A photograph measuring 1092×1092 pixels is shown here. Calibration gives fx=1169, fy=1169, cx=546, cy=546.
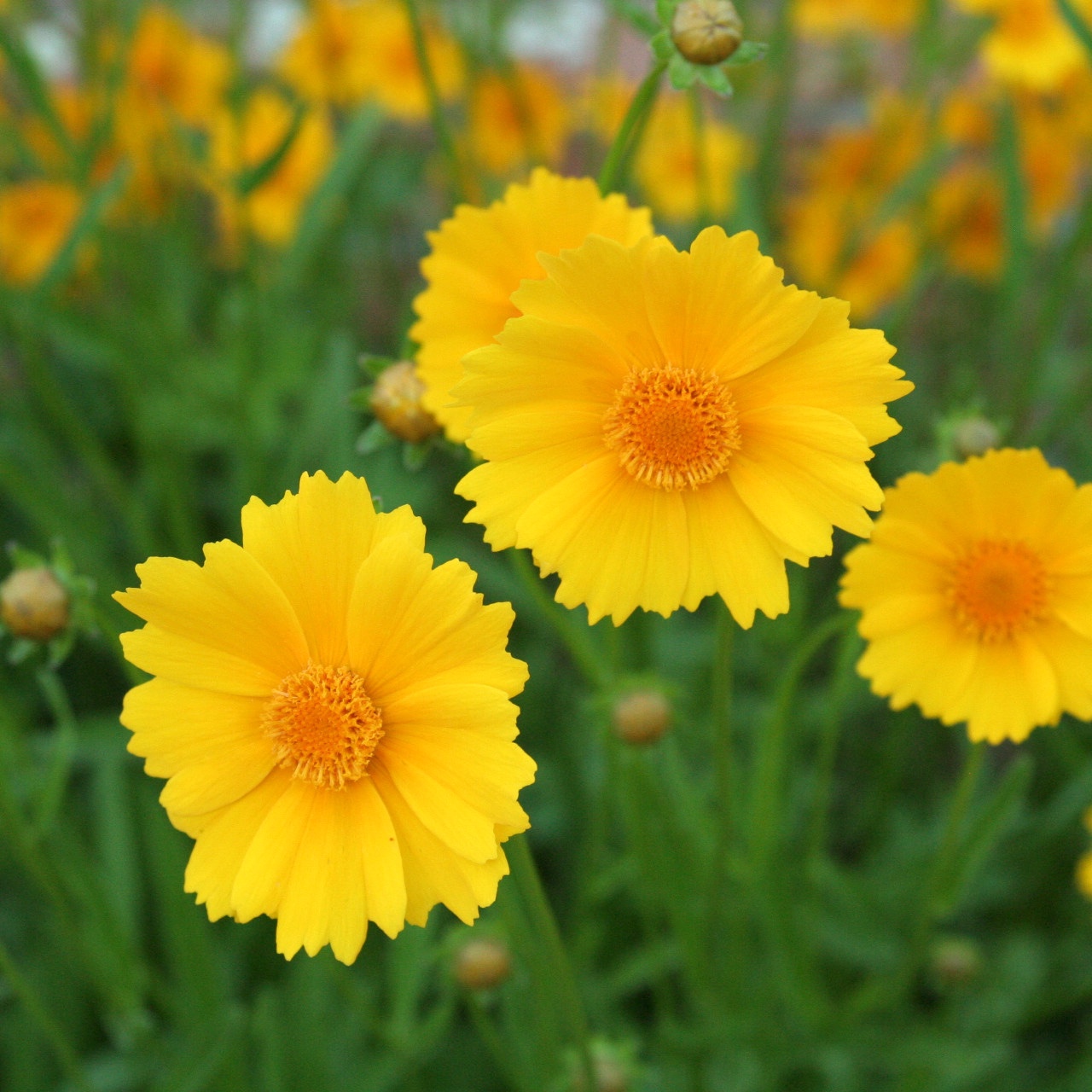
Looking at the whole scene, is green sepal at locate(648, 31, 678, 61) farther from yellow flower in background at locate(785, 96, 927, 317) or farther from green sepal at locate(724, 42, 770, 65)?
yellow flower in background at locate(785, 96, 927, 317)

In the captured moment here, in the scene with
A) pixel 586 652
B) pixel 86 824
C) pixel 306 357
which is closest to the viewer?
pixel 586 652

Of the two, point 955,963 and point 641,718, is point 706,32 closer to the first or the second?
point 641,718

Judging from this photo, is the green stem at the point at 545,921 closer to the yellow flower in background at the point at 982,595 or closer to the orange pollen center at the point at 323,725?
the orange pollen center at the point at 323,725

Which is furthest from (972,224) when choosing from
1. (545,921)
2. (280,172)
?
(545,921)

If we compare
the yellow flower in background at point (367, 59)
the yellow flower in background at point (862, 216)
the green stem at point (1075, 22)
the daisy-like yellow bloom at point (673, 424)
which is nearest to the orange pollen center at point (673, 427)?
the daisy-like yellow bloom at point (673, 424)

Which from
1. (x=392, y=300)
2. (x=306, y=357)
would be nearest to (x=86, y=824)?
(x=306, y=357)

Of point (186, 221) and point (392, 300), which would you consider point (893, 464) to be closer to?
point (392, 300)

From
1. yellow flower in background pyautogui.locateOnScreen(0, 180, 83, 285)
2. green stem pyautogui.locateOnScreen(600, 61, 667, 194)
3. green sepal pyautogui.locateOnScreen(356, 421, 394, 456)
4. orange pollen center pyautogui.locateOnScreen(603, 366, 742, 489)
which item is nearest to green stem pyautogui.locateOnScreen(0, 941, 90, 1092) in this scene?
green sepal pyautogui.locateOnScreen(356, 421, 394, 456)
